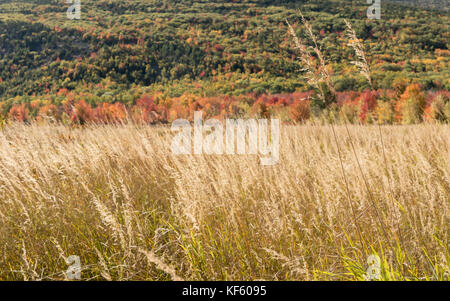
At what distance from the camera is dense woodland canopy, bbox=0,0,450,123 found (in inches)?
1908

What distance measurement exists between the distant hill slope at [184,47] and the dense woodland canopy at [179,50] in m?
0.22

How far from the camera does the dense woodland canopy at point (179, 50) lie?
48.5 metres

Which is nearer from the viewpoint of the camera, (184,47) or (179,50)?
(179,50)

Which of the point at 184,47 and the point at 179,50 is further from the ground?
the point at 184,47

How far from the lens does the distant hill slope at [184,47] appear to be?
167ft

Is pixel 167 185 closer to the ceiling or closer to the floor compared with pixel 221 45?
closer to the floor

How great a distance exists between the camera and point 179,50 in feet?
216

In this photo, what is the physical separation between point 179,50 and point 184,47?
247cm

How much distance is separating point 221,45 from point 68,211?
7101cm

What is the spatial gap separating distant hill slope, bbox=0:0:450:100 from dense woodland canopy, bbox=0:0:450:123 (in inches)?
8.5

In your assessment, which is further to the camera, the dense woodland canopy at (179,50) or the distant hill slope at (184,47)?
the distant hill slope at (184,47)
